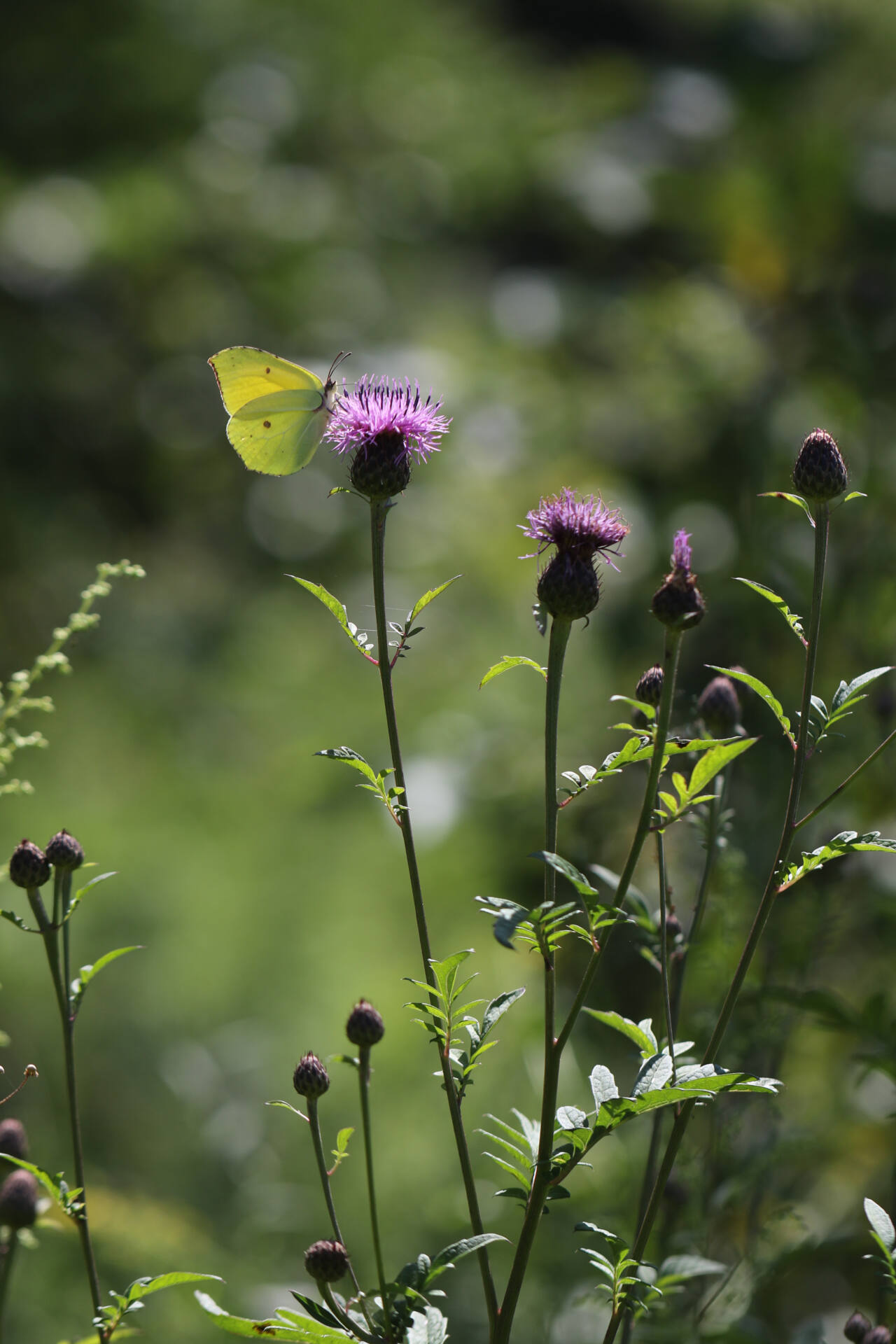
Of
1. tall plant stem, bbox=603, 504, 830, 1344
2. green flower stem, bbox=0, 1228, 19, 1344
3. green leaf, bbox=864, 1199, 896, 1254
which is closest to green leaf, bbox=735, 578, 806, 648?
tall plant stem, bbox=603, 504, 830, 1344

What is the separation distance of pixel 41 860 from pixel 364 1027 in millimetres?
279

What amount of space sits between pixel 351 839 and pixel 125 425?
6.81 feet

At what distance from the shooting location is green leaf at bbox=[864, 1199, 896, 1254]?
813 millimetres

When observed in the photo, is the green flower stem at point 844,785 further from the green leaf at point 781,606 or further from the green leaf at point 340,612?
the green leaf at point 340,612

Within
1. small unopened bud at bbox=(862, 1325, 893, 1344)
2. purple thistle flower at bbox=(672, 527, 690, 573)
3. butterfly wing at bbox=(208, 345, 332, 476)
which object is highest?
butterfly wing at bbox=(208, 345, 332, 476)

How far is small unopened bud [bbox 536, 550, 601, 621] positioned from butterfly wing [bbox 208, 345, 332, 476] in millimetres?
557

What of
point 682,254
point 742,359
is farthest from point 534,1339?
point 682,254

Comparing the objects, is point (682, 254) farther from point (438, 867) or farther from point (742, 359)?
point (438, 867)

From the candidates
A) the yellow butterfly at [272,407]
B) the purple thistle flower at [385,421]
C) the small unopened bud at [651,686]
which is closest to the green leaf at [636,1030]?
the small unopened bud at [651,686]

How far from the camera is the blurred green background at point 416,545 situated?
6.40 ft

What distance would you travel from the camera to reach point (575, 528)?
92cm

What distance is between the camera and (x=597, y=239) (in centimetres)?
484

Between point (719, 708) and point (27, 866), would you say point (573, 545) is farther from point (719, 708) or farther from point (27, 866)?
point (27, 866)

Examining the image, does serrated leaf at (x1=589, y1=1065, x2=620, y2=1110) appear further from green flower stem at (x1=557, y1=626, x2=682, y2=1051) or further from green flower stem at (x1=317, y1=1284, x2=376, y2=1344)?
green flower stem at (x1=317, y1=1284, x2=376, y2=1344)
